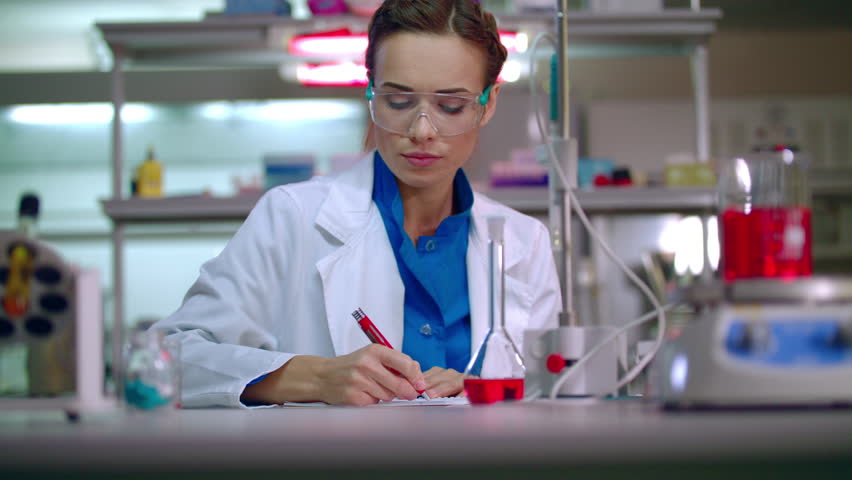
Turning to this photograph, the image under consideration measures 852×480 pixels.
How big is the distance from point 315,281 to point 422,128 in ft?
1.24

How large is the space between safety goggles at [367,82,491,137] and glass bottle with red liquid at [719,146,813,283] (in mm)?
634

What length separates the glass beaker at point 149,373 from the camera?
0.93 m

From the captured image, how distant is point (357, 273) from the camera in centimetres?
170

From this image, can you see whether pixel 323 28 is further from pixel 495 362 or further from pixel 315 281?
pixel 495 362

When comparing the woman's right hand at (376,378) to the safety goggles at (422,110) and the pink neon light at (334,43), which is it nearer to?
the safety goggles at (422,110)

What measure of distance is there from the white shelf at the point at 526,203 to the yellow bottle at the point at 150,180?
82 mm

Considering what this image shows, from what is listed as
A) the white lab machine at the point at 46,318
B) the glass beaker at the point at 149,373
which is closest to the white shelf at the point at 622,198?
the glass beaker at the point at 149,373

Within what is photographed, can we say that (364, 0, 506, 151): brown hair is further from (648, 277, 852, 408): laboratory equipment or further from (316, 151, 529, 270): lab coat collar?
(648, 277, 852, 408): laboratory equipment

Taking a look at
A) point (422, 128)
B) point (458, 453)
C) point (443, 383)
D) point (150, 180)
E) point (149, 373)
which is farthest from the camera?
point (150, 180)

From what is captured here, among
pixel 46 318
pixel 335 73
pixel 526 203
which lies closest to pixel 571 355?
pixel 46 318

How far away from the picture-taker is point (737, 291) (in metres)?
0.85

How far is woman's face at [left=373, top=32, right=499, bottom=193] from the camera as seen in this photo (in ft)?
5.27

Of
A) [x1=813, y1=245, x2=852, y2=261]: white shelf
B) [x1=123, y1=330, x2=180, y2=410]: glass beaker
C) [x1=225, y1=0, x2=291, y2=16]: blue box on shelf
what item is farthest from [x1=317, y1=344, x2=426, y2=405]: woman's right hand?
[x1=813, y1=245, x2=852, y2=261]: white shelf

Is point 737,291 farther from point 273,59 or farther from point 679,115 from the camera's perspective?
point 679,115
